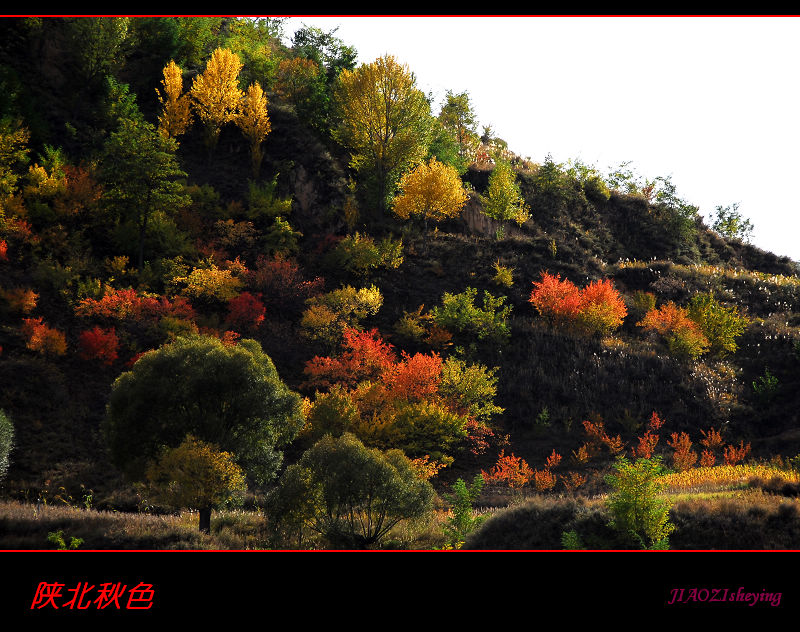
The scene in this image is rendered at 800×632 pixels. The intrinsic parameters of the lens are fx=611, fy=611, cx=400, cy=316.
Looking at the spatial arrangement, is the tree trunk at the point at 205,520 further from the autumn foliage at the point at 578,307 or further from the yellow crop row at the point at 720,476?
the autumn foliage at the point at 578,307

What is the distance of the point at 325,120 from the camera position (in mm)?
51531

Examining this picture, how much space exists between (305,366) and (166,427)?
14.7 meters

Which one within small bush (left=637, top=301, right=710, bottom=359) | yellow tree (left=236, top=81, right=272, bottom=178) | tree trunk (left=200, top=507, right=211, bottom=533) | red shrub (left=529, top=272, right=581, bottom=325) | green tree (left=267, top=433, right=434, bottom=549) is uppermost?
yellow tree (left=236, top=81, right=272, bottom=178)

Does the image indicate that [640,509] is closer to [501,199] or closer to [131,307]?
[131,307]

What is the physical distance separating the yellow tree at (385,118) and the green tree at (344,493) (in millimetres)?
32692

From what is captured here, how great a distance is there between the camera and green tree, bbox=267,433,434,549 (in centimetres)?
1709

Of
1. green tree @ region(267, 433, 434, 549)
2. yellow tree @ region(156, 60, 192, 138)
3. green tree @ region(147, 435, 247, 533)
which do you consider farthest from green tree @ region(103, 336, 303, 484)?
yellow tree @ region(156, 60, 192, 138)

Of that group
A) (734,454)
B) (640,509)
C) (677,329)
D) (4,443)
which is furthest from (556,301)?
(4,443)

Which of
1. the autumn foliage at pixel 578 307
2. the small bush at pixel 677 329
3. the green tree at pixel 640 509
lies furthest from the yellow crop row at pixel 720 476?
the autumn foliage at pixel 578 307

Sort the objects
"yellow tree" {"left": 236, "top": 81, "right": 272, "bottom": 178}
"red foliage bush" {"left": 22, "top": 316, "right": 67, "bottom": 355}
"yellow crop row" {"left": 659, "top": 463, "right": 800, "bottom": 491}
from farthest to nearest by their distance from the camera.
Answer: "yellow tree" {"left": 236, "top": 81, "right": 272, "bottom": 178}
"red foliage bush" {"left": 22, "top": 316, "right": 67, "bottom": 355}
"yellow crop row" {"left": 659, "top": 463, "right": 800, "bottom": 491}

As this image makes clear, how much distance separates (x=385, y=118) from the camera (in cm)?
4769

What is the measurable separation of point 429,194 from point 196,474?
31682mm

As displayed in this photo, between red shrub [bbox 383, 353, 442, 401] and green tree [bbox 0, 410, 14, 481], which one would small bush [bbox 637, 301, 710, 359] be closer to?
red shrub [bbox 383, 353, 442, 401]

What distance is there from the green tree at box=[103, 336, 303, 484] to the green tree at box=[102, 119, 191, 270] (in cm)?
1903
